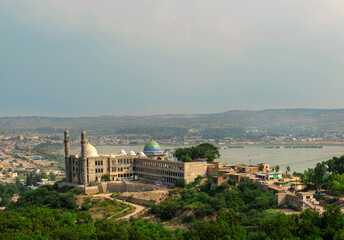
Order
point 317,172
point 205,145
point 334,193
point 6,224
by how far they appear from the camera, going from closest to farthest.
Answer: point 6,224 < point 334,193 < point 317,172 < point 205,145

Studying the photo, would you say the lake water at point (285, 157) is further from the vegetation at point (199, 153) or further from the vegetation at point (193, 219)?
the vegetation at point (193, 219)

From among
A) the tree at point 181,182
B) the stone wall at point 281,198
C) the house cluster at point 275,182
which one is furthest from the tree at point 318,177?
the tree at point 181,182

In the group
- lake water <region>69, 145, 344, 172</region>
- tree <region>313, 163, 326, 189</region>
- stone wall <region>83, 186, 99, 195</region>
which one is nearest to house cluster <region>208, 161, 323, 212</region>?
tree <region>313, 163, 326, 189</region>

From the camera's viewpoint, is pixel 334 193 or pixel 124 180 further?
pixel 124 180

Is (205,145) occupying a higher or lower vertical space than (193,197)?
higher

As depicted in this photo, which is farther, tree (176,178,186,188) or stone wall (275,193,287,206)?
tree (176,178,186,188)

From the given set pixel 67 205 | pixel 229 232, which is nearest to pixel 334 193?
pixel 229 232

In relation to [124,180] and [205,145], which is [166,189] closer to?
[124,180]

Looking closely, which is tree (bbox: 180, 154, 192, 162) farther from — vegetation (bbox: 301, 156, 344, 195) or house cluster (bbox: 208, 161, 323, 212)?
vegetation (bbox: 301, 156, 344, 195)
